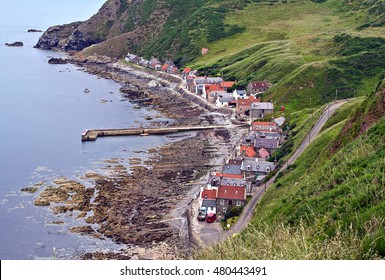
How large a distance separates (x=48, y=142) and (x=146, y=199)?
36.3 m

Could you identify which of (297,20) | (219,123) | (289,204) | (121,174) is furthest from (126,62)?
(289,204)

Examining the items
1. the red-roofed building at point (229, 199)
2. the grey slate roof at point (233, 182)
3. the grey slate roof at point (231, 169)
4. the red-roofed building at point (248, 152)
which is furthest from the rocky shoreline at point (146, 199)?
the grey slate roof at point (233, 182)

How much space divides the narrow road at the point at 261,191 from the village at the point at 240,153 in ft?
3.27

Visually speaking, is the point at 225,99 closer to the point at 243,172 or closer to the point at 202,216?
the point at 243,172

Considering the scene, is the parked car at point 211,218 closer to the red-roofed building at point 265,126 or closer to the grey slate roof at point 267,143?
the grey slate roof at point 267,143

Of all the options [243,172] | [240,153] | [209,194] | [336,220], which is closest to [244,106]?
[240,153]

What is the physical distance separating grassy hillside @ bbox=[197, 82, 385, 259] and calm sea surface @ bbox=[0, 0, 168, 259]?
6.20 m

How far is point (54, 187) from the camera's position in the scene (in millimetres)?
63875

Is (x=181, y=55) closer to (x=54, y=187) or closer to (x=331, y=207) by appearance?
(x=54, y=187)

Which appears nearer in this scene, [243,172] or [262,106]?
[243,172]

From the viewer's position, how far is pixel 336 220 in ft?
57.8

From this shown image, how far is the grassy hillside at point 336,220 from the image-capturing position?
13.2 metres

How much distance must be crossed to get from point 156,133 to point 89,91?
158 ft

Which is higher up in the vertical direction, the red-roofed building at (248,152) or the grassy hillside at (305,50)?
the grassy hillside at (305,50)
